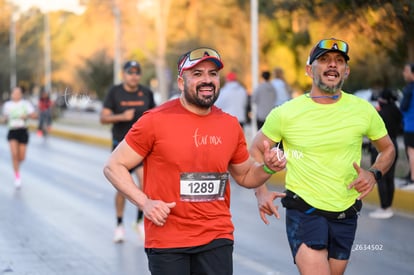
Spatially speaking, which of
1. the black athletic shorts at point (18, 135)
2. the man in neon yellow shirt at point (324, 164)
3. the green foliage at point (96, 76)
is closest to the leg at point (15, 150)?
the black athletic shorts at point (18, 135)

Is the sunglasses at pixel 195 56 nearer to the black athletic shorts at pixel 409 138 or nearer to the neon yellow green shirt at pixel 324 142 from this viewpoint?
the neon yellow green shirt at pixel 324 142

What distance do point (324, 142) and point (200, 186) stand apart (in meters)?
1.04

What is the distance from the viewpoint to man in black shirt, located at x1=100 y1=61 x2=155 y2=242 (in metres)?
9.91

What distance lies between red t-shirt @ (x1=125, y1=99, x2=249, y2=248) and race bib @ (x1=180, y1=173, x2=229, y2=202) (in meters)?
0.02

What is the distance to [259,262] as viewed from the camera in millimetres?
8773

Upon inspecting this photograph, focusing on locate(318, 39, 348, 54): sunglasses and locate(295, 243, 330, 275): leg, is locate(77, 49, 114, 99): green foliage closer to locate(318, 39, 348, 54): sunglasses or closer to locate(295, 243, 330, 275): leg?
locate(318, 39, 348, 54): sunglasses

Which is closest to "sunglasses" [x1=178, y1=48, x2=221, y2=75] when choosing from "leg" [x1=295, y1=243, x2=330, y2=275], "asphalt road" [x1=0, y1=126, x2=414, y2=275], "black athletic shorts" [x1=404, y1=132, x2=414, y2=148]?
"leg" [x1=295, y1=243, x2=330, y2=275]

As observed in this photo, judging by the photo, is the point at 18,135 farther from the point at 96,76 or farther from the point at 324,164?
the point at 96,76

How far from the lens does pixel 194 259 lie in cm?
487

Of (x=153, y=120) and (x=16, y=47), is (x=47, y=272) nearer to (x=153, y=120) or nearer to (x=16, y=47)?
(x=153, y=120)

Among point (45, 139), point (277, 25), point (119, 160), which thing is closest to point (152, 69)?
point (277, 25)

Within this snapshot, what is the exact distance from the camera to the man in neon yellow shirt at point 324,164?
541cm

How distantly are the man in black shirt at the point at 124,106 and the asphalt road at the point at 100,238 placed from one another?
46 cm

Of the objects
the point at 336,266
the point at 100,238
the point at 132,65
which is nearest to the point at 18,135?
the point at 100,238
